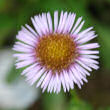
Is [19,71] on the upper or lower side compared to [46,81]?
upper

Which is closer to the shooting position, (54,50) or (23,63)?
(23,63)

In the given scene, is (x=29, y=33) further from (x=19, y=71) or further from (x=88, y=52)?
(x=19, y=71)

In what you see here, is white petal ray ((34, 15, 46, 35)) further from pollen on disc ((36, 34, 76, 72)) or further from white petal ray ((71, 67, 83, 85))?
white petal ray ((71, 67, 83, 85))

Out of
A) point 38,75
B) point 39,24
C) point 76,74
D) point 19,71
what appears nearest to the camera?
point 76,74

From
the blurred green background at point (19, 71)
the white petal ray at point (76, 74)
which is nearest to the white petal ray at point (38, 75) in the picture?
the white petal ray at point (76, 74)

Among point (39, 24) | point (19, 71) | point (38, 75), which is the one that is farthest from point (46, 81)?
point (19, 71)

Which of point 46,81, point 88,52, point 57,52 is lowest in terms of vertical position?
point 46,81

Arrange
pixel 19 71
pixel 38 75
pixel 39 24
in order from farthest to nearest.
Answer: pixel 19 71 < pixel 39 24 < pixel 38 75

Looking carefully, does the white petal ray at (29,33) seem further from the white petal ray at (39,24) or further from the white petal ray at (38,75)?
the white petal ray at (38,75)
